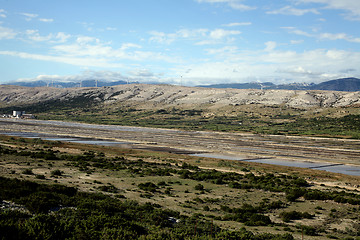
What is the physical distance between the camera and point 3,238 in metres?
12.5

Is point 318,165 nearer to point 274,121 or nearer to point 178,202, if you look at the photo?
point 178,202

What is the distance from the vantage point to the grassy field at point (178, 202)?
1698 centimetres

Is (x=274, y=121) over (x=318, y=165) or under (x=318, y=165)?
over

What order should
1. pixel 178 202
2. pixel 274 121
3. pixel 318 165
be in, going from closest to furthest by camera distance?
pixel 178 202 → pixel 318 165 → pixel 274 121

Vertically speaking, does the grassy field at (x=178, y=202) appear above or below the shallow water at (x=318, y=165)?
above

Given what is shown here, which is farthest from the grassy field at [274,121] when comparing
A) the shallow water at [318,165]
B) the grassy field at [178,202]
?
the grassy field at [178,202]

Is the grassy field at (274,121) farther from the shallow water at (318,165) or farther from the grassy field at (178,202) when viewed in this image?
the grassy field at (178,202)

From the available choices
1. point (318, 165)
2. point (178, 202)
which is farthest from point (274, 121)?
point (178, 202)

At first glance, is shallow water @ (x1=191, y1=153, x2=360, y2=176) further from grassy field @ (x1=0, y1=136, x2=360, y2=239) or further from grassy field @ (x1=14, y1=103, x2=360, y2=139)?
grassy field @ (x1=14, y1=103, x2=360, y2=139)

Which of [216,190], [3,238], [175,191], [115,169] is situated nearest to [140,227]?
[3,238]

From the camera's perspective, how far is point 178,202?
2808cm

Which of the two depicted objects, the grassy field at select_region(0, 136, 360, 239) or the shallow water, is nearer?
the grassy field at select_region(0, 136, 360, 239)

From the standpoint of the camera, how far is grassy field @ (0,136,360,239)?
17.0 meters

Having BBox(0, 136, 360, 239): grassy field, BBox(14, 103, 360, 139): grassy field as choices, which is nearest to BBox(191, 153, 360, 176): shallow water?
BBox(0, 136, 360, 239): grassy field
